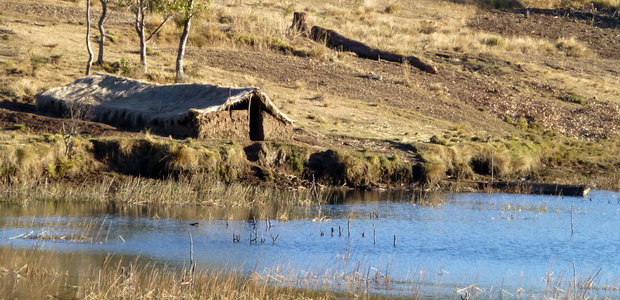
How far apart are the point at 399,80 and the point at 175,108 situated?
49.0 feet

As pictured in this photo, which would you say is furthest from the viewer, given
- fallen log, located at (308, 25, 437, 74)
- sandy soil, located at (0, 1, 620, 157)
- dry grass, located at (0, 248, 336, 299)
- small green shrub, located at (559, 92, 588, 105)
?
fallen log, located at (308, 25, 437, 74)

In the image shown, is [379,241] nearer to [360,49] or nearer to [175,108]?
[175,108]

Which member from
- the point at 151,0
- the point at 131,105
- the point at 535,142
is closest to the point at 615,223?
the point at 535,142

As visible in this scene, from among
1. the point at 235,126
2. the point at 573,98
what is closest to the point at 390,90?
the point at 573,98

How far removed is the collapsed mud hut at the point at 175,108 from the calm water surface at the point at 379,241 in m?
4.18

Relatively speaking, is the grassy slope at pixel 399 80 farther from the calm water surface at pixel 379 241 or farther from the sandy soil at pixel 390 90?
the calm water surface at pixel 379 241

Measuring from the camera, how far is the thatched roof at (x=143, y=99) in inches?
1051

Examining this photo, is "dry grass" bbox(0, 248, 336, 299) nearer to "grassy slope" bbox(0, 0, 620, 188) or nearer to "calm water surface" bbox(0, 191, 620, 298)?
"calm water surface" bbox(0, 191, 620, 298)

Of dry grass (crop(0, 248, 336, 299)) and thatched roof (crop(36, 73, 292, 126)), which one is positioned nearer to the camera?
dry grass (crop(0, 248, 336, 299))

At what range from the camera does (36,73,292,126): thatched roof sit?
2670 cm

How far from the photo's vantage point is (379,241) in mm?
19250

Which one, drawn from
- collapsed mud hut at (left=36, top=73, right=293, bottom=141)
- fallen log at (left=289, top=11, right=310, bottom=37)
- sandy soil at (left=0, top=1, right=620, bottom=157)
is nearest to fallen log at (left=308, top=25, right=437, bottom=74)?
fallen log at (left=289, top=11, right=310, bottom=37)

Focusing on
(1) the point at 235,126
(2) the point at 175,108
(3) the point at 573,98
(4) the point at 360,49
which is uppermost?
(4) the point at 360,49

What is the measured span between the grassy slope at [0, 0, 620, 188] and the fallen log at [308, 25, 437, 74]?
2.95 ft
